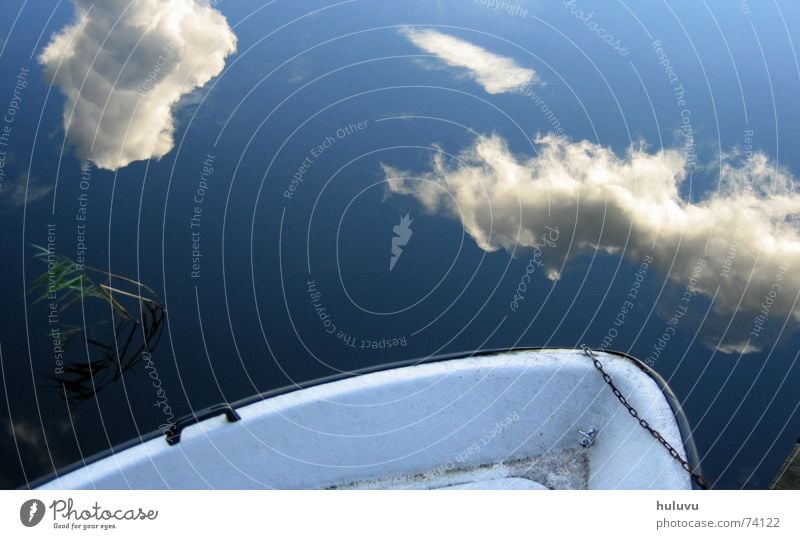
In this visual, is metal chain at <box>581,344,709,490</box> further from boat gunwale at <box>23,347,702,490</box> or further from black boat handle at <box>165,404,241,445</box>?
black boat handle at <box>165,404,241,445</box>

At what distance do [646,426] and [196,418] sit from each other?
1348mm

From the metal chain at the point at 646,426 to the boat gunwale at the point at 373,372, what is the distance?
0.7 inches

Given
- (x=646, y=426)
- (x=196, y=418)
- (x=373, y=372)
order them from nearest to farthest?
(x=196, y=418) → (x=646, y=426) → (x=373, y=372)

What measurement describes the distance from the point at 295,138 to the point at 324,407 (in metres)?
1.71

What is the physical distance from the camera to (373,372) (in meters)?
2.80

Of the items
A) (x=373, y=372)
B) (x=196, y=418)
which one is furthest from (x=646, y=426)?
(x=196, y=418)

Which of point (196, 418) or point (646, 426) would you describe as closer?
point (196, 418)

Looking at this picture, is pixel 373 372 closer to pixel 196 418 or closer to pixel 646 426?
pixel 196 418

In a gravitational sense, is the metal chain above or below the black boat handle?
below

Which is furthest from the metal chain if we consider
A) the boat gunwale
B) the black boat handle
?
the black boat handle

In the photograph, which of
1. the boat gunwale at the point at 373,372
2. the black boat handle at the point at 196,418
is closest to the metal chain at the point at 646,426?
the boat gunwale at the point at 373,372

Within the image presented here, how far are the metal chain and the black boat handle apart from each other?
1167 millimetres

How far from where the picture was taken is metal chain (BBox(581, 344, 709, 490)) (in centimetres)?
251

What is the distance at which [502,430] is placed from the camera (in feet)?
9.48
